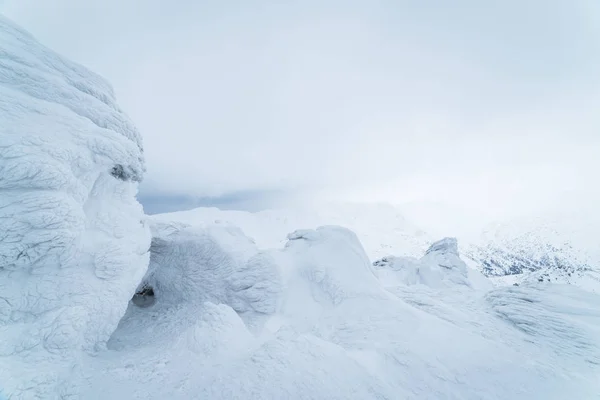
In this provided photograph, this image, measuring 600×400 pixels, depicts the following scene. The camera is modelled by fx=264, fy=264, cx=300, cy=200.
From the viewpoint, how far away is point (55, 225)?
635cm

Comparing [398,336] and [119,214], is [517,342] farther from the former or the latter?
[119,214]

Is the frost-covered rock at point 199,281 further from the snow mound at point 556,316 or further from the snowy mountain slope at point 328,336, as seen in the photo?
the snow mound at point 556,316

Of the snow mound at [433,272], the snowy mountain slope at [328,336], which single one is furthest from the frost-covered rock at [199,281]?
the snow mound at [433,272]

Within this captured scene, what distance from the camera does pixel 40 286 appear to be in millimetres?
6152

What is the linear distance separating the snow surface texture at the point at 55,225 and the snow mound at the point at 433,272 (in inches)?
706

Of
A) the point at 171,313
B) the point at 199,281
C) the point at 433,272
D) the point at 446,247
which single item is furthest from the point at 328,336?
the point at 446,247

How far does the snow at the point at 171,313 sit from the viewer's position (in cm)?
579

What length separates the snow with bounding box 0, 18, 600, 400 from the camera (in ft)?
19.0

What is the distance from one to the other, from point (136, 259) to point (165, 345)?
9.34 ft

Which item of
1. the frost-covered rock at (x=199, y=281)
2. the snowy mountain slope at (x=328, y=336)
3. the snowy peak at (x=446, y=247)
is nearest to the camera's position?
the snowy mountain slope at (x=328, y=336)

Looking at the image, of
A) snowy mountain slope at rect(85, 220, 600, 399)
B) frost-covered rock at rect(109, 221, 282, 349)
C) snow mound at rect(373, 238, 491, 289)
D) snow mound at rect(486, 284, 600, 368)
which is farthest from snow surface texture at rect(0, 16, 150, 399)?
snow mound at rect(373, 238, 491, 289)

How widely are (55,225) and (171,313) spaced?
17.6 feet

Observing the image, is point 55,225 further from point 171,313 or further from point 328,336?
point 328,336

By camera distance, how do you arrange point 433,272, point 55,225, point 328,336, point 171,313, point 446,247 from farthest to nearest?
point 446,247 → point 433,272 → point 171,313 → point 328,336 → point 55,225
